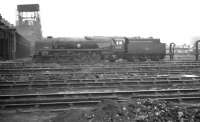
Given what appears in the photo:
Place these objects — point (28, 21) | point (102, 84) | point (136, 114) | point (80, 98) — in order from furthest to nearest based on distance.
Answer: point (28, 21) < point (102, 84) < point (80, 98) < point (136, 114)

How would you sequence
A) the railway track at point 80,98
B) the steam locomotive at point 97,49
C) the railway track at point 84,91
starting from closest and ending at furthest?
the railway track at point 80,98, the railway track at point 84,91, the steam locomotive at point 97,49

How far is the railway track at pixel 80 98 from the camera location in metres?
7.87

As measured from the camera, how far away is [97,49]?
77.6 ft

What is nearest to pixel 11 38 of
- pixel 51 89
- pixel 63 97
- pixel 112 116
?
pixel 51 89

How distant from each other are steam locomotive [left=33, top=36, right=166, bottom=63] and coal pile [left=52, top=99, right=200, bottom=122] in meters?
16.9

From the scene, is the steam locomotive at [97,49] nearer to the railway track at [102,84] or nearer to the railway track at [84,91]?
the railway track at [84,91]

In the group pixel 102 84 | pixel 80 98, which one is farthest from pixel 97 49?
pixel 80 98

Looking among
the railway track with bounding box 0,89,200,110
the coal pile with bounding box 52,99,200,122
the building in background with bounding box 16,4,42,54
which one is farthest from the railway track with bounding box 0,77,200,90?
the building in background with bounding box 16,4,42,54

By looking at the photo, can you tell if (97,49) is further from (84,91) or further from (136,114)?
(136,114)

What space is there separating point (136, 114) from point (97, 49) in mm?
17844

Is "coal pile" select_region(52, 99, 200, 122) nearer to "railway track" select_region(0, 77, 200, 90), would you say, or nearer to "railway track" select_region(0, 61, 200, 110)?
"railway track" select_region(0, 61, 200, 110)

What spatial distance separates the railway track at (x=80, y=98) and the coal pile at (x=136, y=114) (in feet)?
4.68

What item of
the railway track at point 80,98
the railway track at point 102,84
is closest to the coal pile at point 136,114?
the railway track at point 80,98

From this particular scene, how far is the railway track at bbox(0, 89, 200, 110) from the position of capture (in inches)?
310
